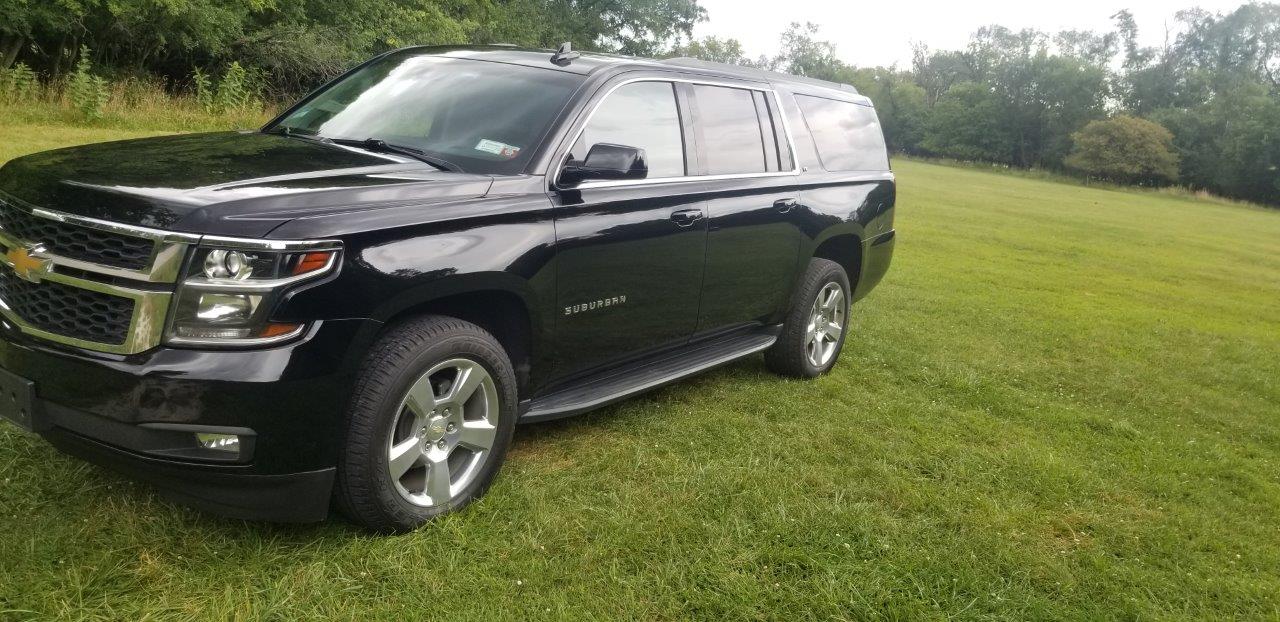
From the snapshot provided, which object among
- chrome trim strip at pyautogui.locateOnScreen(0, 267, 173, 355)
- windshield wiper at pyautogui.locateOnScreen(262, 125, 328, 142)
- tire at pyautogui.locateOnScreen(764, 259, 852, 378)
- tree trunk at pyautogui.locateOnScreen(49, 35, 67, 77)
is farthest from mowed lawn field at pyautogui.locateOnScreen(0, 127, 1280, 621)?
tree trunk at pyautogui.locateOnScreen(49, 35, 67, 77)

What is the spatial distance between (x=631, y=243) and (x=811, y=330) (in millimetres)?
2148

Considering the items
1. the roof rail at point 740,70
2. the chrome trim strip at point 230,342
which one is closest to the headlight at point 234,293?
the chrome trim strip at point 230,342

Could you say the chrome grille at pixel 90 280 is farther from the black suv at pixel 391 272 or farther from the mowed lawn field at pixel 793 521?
the mowed lawn field at pixel 793 521

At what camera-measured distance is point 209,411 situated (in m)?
2.70

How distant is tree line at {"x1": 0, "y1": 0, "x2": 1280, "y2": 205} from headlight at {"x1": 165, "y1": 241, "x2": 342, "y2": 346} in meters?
14.1

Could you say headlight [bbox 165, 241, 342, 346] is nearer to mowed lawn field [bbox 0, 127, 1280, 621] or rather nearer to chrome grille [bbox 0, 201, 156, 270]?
chrome grille [bbox 0, 201, 156, 270]

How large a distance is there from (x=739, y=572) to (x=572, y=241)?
1.43 meters

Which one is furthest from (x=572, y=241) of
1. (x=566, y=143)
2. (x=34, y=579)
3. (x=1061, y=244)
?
(x=1061, y=244)

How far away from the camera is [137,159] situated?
325 cm

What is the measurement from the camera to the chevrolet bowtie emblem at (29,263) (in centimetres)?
285

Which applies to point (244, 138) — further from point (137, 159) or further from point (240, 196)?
point (240, 196)

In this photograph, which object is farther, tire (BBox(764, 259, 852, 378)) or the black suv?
tire (BBox(764, 259, 852, 378))

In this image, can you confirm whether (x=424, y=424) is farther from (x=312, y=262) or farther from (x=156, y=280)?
(x=156, y=280)

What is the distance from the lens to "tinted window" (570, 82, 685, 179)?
4.07m
